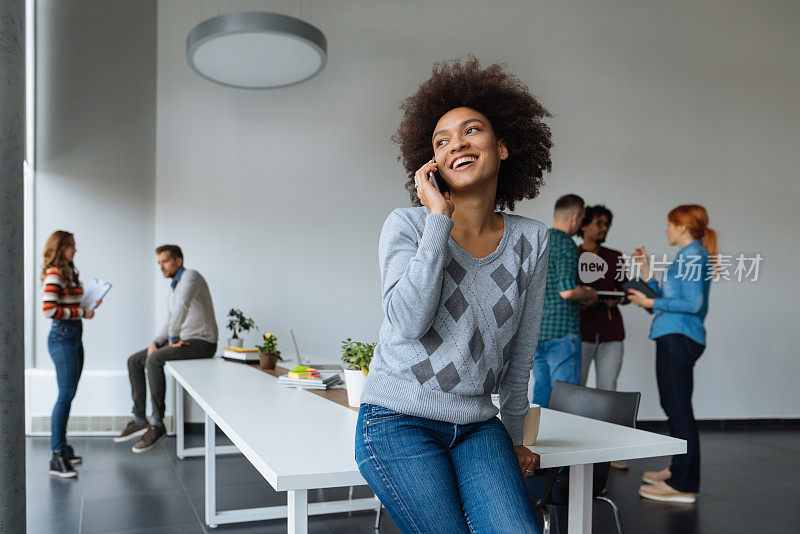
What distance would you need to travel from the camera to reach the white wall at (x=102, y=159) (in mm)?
5543

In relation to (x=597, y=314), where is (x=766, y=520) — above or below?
below

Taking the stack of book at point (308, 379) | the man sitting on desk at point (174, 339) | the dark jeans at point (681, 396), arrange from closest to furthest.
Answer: the stack of book at point (308, 379) → the dark jeans at point (681, 396) → the man sitting on desk at point (174, 339)

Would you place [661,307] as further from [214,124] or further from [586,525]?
[214,124]

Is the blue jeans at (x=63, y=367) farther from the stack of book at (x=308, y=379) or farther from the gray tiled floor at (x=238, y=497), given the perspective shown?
the stack of book at (x=308, y=379)

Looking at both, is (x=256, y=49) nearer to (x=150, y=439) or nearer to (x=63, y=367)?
(x=63, y=367)

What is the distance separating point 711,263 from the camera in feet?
12.1

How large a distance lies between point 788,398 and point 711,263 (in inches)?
133

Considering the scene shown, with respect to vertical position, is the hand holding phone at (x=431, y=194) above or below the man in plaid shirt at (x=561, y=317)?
above

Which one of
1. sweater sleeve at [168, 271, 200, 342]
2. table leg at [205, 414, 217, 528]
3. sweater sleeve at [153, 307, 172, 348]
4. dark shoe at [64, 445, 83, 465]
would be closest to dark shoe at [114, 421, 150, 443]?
dark shoe at [64, 445, 83, 465]

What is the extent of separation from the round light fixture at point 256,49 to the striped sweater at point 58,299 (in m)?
1.62

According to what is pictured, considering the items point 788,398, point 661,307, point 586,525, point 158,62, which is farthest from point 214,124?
point 788,398

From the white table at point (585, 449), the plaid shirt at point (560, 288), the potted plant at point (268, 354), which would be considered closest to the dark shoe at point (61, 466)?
the potted plant at point (268, 354)

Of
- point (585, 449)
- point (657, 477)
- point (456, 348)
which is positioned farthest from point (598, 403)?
point (657, 477)

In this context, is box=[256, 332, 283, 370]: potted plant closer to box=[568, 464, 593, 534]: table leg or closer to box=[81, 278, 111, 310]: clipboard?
box=[81, 278, 111, 310]: clipboard
